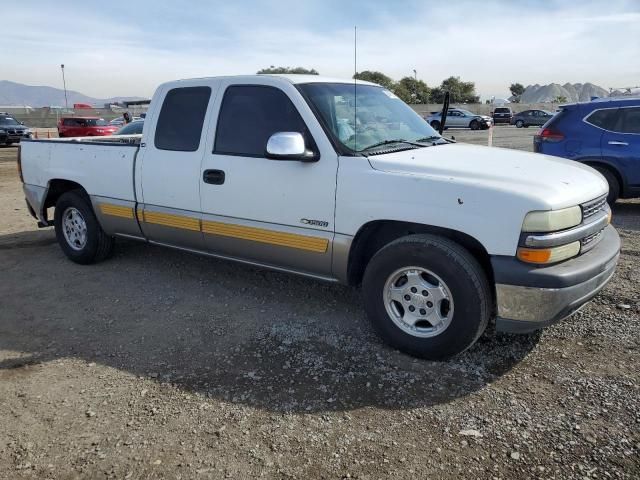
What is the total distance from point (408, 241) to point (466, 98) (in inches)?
2949

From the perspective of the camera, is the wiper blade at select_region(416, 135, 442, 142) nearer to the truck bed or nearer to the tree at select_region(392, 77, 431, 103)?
the truck bed

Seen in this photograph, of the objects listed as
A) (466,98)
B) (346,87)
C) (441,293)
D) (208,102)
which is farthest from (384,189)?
(466,98)

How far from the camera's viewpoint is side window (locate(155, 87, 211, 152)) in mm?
4543

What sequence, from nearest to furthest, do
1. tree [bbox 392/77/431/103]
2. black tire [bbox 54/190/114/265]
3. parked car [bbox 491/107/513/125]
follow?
1. black tire [bbox 54/190/114/265]
2. parked car [bbox 491/107/513/125]
3. tree [bbox 392/77/431/103]

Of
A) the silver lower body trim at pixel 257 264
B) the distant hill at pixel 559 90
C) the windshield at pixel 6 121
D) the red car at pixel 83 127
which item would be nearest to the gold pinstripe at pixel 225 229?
the silver lower body trim at pixel 257 264

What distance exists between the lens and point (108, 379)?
11.3 ft

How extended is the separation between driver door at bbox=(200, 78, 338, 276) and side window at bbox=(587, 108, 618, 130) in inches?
228

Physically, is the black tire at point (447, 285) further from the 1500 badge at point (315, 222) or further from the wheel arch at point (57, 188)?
the wheel arch at point (57, 188)

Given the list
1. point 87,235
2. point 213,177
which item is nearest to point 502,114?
point 87,235

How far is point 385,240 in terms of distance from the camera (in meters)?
3.90

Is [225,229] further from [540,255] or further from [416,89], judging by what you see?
[416,89]

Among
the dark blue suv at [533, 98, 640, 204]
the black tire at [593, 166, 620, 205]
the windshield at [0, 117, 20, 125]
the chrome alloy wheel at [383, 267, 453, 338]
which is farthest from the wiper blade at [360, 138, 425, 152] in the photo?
the windshield at [0, 117, 20, 125]

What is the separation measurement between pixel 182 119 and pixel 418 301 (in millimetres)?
2657

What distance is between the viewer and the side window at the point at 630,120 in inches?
301
